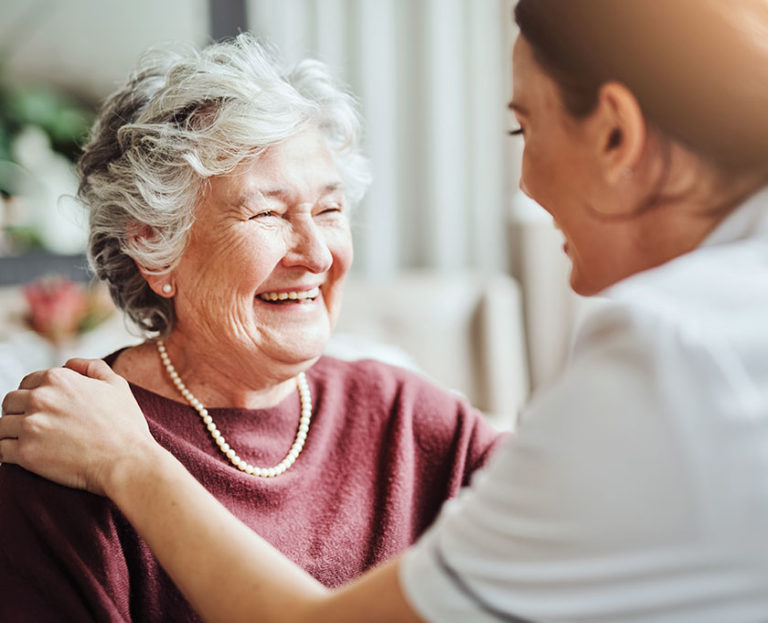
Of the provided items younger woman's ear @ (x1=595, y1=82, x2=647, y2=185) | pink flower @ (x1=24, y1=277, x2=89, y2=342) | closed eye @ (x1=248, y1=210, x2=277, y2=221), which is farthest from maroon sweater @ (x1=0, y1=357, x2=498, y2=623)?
pink flower @ (x1=24, y1=277, x2=89, y2=342)

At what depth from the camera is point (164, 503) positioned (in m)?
0.91

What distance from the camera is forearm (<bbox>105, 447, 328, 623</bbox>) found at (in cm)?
81

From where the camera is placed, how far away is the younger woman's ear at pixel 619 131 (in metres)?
0.80

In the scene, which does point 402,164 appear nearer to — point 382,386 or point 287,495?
point 382,386

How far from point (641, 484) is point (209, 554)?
440mm

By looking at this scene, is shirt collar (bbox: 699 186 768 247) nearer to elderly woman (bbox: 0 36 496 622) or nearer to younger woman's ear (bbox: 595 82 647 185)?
younger woman's ear (bbox: 595 82 647 185)

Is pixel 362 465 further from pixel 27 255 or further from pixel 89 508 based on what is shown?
pixel 27 255

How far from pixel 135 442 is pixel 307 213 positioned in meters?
0.47

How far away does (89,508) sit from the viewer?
3.61ft

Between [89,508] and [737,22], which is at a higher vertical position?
[737,22]

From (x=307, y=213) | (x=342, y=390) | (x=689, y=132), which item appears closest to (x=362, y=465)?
(x=342, y=390)

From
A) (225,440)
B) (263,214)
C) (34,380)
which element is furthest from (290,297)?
(34,380)

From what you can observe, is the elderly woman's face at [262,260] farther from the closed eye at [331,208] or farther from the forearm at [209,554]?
the forearm at [209,554]

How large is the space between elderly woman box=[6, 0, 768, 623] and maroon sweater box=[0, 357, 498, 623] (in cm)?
20
